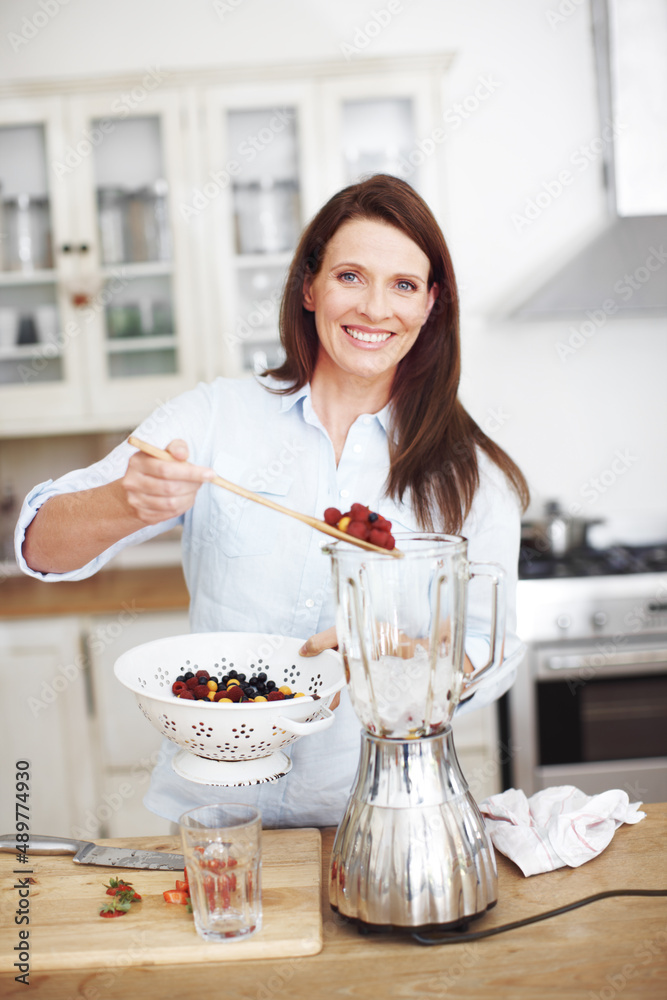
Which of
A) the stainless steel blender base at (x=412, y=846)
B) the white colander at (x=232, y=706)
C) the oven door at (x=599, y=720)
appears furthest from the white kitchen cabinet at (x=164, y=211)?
the stainless steel blender base at (x=412, y=846)

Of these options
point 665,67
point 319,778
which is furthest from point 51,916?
point 665,67

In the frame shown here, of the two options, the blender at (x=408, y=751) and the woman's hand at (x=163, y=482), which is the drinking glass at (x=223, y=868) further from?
the woman's hand at (x=163, y=482)

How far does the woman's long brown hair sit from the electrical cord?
0.52m

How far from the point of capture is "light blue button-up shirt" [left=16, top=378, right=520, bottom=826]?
4.00 ft

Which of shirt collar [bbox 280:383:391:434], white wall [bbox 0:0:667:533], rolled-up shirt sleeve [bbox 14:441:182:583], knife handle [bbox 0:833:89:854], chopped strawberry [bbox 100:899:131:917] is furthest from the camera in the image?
white wall [bbox 0:0:667:533]

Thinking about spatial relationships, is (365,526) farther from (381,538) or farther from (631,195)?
(631,195)

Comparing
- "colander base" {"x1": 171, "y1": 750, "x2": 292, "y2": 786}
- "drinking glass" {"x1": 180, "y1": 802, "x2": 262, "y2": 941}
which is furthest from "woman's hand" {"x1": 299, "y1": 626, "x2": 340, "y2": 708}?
"drinking glass" {"x1": 180, "y1": 802, "x2": 262, "y2": 941}

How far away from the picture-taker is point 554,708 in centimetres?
225

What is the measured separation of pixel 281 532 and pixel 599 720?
1.34 meters

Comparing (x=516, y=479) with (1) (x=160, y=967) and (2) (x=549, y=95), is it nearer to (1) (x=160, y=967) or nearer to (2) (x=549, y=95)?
(1) (x=160, y=967)

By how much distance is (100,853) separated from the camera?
95 centimetres

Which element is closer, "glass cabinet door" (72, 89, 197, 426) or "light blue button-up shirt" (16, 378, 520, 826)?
"light blue button-up shirt" (16, 378, 520, 826)

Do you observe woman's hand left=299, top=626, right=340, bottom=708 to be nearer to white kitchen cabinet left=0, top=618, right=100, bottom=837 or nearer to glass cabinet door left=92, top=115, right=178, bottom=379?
white kitchen cabinet left=0, top=618, right=100, bottom=837

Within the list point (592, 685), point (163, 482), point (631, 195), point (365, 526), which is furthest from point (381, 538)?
point (631, 195)
